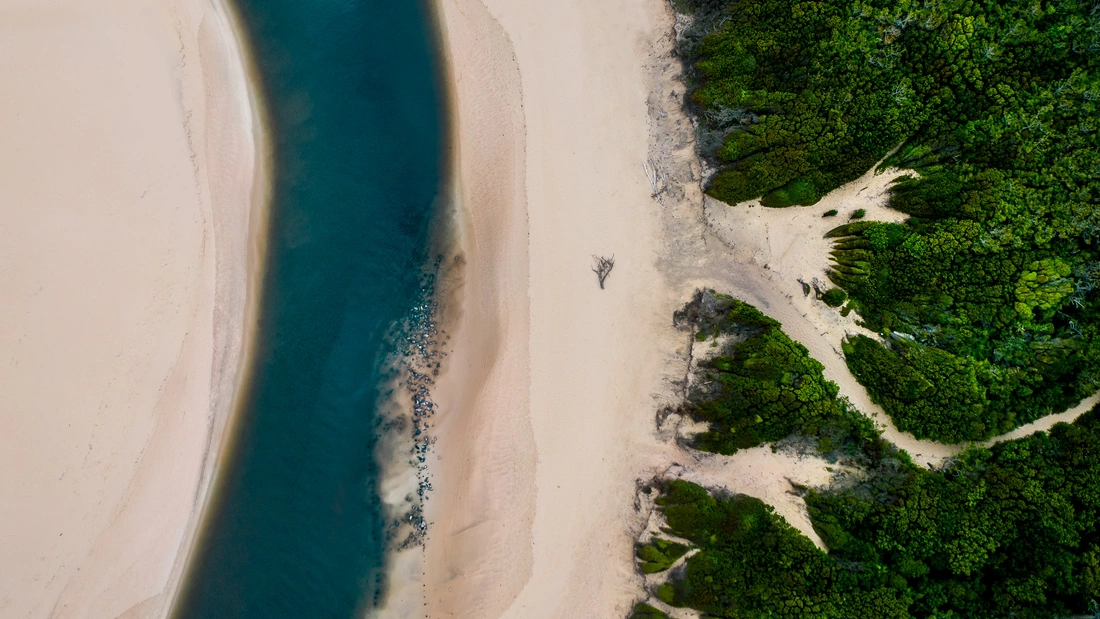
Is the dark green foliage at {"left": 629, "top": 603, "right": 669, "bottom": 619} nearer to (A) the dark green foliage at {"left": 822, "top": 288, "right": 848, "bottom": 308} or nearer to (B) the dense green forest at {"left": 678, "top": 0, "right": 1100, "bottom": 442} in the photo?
(B) the dense green forest at {"left": 678, "top": 0, "right": 1100, "bottom": 442}

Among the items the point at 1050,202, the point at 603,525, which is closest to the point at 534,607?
the point at 603,525

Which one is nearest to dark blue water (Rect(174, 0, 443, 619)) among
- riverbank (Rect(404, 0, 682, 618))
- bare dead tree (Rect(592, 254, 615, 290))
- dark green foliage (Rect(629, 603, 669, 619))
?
riverbank (Rect(404, 0, 682, 618))

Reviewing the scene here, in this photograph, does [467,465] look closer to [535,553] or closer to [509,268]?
[535,553]

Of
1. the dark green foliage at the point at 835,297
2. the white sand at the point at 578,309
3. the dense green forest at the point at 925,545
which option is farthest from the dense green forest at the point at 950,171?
the dense green forest at the point at 925,545

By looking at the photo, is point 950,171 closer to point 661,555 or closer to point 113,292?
point 661,555

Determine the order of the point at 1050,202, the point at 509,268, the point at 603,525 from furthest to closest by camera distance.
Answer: the point at 509,268, the point at 603,525, the point at 1050,202

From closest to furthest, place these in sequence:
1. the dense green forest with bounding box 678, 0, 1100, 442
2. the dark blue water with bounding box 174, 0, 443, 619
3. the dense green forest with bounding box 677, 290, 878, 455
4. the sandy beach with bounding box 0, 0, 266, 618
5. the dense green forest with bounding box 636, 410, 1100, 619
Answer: the dense green forest with bounding box 636, 410, 1100, 619 → the dense green forest with bounding box 678, 0, 1100, 442 → the dense green forest with bounding box 677, 290, 878, 455 → the sandy beach with bounding box 0, 0, 266, 618 → the dark blue water with bounding box 174, 0, 443, 619

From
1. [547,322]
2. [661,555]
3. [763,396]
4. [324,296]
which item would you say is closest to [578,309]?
[547,322]

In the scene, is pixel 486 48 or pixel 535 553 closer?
pixel 535 553
